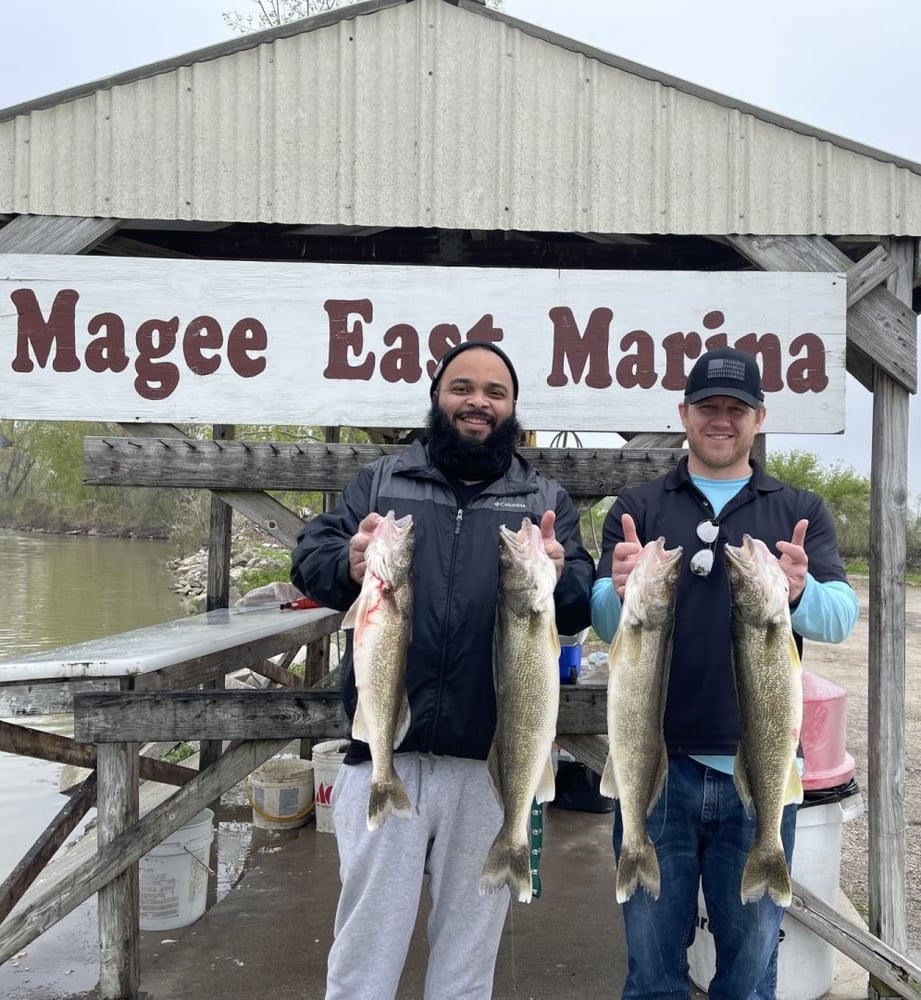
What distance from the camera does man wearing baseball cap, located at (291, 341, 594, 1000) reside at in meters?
2.96

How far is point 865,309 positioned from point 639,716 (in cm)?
292

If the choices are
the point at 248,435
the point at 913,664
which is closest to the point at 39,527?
the point at 248,435

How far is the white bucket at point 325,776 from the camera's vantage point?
21.4 ft

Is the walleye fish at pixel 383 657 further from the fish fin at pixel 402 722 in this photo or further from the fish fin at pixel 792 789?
the fish fin at pixel 792 789

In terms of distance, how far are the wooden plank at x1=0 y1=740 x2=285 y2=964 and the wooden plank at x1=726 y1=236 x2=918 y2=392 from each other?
332cm

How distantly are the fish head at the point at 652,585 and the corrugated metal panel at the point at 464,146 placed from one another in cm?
247

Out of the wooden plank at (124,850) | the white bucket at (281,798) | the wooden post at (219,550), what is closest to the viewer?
the wooden plank at (124,850)

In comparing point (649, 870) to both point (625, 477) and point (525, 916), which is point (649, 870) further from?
point (525, 916)

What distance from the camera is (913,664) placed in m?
16.2

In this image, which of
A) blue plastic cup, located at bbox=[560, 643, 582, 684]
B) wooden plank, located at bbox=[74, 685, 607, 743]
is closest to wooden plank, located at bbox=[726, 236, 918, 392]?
blue plastic cup, located at bbox=[560, 643, 582, 684]

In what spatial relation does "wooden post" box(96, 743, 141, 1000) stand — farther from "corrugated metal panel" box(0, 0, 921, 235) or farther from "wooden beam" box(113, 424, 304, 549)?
"corrugated metal panel" box(0, 0, 921, 235)

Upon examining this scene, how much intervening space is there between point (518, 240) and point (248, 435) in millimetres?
18646

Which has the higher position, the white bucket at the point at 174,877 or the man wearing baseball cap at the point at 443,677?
the man wearing baseball cap at the point at 443,677

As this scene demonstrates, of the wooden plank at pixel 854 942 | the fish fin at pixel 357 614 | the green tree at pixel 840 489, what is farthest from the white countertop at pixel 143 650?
the green tree at pixel 840 489
